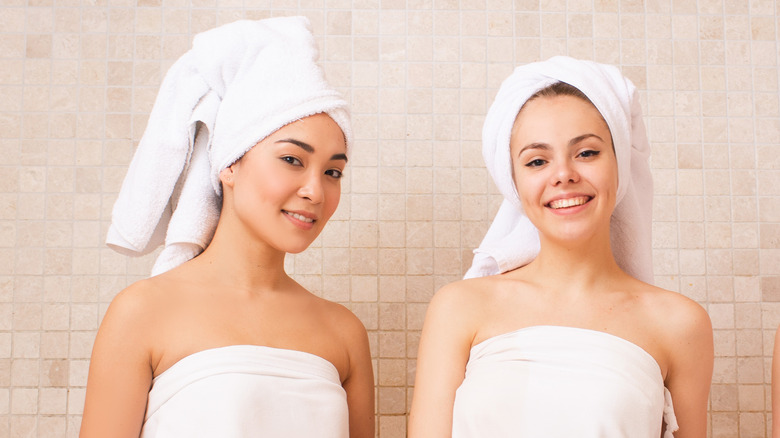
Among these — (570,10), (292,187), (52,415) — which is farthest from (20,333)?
(570,10)

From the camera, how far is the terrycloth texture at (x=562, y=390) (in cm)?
106

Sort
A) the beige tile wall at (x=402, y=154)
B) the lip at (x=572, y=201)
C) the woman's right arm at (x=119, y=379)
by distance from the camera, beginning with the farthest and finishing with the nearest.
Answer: the beige tile wall at (x=402, y=154)
the lip at (x=572, y=201)
the woman's right arm at (x=119, y=379)

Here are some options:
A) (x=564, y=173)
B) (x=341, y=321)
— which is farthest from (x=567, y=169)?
(x=341, y=321)

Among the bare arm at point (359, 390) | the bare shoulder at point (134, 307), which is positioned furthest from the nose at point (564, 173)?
the bare shoulder at point (134, 307)

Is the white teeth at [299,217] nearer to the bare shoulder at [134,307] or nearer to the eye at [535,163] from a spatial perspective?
the bare shoulder at [134,307]

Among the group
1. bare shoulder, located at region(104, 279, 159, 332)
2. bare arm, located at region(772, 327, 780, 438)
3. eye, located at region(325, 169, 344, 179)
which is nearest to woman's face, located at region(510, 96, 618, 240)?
eye, located at region(325, 169, 344, 179)

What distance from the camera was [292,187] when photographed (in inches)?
45.3

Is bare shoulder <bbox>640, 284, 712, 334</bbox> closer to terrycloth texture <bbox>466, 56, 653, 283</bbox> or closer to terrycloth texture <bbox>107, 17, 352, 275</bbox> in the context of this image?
terrycloth texture <bbox>466, 56, 653, 283</bbox>

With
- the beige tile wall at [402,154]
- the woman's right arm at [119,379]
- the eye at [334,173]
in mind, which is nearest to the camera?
the woman's right arm at [119,379]

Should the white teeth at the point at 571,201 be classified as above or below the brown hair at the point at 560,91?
below

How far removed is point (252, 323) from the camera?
117cm

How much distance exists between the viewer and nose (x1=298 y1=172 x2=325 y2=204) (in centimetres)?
115

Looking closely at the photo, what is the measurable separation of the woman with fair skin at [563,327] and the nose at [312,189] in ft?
0.95

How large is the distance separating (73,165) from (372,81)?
0.75 metres
